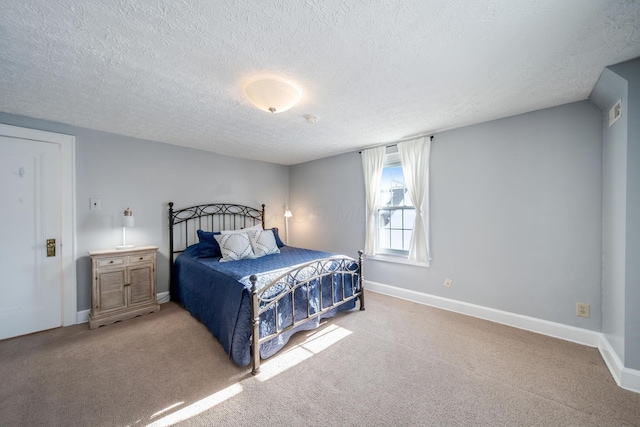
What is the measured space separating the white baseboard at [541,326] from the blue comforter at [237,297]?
3.21 ft

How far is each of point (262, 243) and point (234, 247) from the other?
1.46 feet

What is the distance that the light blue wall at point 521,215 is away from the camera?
2.35m

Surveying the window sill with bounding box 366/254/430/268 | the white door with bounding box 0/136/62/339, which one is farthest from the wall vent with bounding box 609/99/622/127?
the white door with bounding box 0/136/62/339

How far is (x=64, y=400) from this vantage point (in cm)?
171

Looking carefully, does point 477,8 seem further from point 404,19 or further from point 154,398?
point 154,398

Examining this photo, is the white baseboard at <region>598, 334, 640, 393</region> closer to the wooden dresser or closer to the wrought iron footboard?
the wrought iron footboard

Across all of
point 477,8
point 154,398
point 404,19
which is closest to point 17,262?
point 154,398

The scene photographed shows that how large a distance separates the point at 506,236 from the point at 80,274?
5.05 metres

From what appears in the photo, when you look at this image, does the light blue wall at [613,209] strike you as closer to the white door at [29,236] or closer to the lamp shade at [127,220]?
the lamp shade at [127,220]

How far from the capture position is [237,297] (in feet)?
7.04

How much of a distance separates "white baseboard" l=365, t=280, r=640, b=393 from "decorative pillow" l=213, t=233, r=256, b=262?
6.95 feet

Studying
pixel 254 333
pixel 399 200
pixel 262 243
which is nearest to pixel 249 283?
pixel 254 333

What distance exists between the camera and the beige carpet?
1.57 meters

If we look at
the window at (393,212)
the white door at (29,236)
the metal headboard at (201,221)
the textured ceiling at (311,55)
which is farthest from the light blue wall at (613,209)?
the white door at (29,236)
